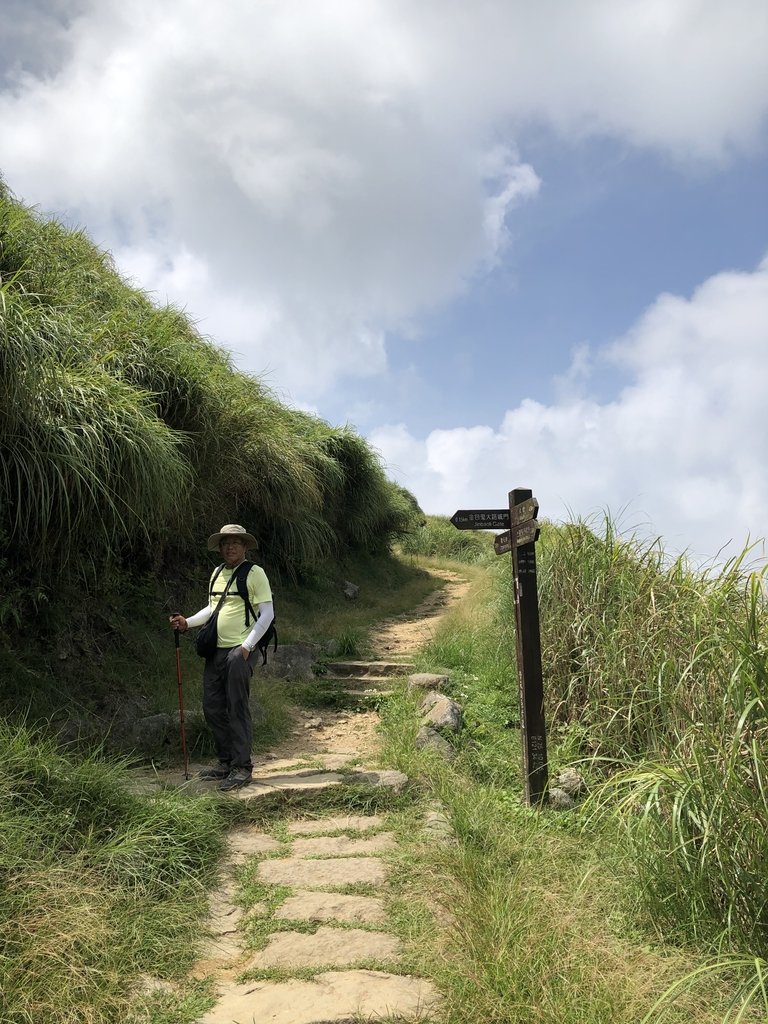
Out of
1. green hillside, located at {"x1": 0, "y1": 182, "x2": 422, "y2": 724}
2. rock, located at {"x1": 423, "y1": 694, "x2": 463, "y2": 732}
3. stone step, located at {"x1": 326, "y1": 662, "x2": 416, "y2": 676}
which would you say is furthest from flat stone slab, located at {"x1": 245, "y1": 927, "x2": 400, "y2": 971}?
stone step, located at {"x1": 326, "y1": 662, "x2": 416, "y2": 676}

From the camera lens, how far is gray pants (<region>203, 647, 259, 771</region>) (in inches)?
203

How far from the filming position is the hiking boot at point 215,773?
5.19m

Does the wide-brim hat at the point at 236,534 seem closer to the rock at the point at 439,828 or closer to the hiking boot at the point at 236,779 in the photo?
the hiking boot at the point at 236,779

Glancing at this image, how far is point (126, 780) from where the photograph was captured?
14.1ft

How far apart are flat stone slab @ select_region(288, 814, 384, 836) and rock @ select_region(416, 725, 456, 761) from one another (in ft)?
3.81

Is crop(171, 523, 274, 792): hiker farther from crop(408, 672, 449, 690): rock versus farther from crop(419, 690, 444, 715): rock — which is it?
crop(408, 672, 449, 690): rock

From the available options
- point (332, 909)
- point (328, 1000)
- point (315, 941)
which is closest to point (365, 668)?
point (332, 909)

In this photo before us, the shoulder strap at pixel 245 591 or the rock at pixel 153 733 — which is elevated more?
the shoulder strap at pixel 245 591

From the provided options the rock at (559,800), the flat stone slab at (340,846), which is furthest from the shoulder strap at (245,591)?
Result: the rock at (559,800)

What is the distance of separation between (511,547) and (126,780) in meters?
3.12

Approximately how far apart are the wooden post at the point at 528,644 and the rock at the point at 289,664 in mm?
3696

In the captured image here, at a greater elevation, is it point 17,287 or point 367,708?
point 17,287

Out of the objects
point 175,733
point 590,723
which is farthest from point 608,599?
point 175,733

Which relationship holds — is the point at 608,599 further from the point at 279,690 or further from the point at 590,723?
the point at 279,690
